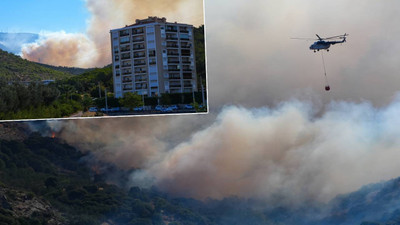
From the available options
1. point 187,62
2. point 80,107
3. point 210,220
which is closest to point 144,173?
point 210,220

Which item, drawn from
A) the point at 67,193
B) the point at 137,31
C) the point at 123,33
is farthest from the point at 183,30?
the point at 67,193

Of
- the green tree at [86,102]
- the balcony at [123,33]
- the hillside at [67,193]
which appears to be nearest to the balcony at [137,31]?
the balcony at [123,33]

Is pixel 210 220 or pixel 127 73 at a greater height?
pixel 127 73

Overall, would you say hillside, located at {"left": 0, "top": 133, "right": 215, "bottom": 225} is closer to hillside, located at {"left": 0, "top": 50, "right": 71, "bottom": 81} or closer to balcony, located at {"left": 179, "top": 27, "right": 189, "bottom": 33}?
hillside, located at {"left": 0, "top": 50, "right": 71, "bottom": 81}

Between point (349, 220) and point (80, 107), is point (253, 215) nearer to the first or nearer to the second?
point (349, 220)

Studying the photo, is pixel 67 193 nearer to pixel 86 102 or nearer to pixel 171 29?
pixel 86 102
